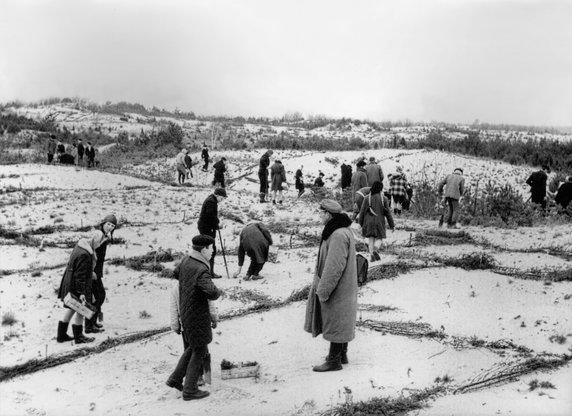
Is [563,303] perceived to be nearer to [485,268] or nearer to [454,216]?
[485,268]

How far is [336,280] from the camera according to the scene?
6.99 m

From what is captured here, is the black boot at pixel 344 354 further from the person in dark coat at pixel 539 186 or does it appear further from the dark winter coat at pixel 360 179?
the person in dark coat at pixel 539 186

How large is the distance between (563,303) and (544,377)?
3.00 meters

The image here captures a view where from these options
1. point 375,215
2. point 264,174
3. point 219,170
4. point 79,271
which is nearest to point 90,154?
point 219,170

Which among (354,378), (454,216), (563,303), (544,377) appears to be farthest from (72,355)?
(454,216)

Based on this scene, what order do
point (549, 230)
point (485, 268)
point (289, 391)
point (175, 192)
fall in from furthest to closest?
point (175, 192) → point (549, 230) → point (485, 268) → point (289, 391)

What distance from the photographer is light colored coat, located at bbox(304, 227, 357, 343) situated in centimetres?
701

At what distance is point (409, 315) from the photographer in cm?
969

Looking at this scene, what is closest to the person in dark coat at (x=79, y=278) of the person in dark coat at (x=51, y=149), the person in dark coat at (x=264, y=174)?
the person in dark coat at (x=264, y=174)

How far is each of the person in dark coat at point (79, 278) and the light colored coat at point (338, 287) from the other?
350cm

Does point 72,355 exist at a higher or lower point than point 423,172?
lower

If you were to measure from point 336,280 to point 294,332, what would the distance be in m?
2.52

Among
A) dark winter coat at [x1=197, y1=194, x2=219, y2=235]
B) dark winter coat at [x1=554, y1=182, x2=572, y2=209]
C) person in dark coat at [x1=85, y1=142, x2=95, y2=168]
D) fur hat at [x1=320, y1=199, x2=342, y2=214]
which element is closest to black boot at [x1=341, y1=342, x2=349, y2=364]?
fur hat at [x1=320, y1=199, x2=342, y2=214]

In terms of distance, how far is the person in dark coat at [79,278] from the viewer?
876 centimetres
